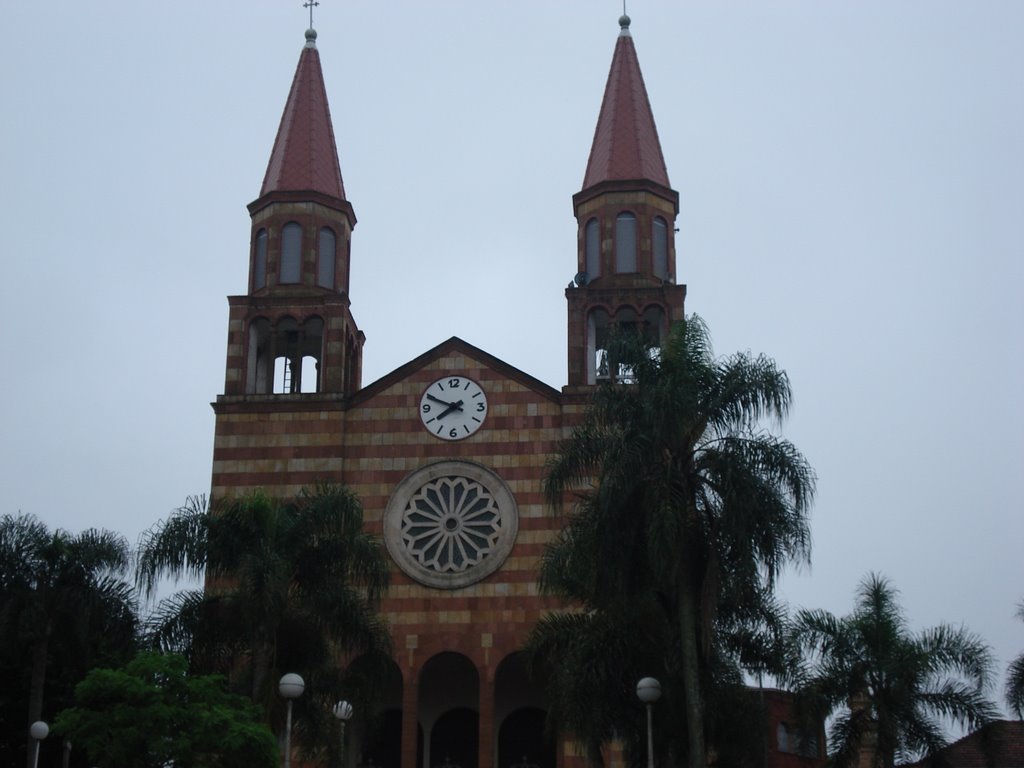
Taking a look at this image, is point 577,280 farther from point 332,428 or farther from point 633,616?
point 633,616

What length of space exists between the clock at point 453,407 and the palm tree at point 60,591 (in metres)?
10.3

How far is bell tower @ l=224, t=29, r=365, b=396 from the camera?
4550 centimetres

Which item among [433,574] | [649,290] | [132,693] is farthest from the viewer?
[649,290]

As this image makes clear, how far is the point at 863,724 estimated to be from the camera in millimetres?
31984

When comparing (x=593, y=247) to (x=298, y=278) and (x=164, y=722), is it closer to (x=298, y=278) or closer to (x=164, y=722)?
(x=298, y=278)

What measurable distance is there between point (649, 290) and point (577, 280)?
213cm

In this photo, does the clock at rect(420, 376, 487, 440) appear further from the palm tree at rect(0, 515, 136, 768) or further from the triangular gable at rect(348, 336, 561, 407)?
the palm tree at rect(0, 515, 136, 768)

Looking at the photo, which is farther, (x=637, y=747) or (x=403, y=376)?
(x=403, y=376)

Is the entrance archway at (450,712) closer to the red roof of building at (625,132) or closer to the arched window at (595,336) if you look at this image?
the arched window at (595,336)

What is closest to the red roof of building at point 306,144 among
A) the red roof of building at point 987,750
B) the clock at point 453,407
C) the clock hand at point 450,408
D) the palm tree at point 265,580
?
the clock at point 453,407

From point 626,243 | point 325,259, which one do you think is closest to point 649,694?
point 626,243

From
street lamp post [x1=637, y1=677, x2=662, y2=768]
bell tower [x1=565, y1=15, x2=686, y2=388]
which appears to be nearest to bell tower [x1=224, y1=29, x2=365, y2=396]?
bell tower [x1=565, y1=15, x2=686, y2=388]

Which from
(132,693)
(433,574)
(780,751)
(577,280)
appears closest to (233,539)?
(132,693)

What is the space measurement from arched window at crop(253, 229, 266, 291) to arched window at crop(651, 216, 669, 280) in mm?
11201
